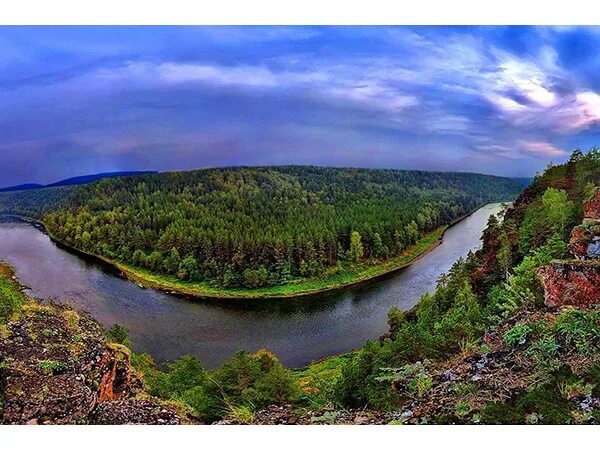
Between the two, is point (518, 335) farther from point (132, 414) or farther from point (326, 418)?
point (132, 414)

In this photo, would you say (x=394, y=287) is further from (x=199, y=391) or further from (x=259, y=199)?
(x=199, y=391)

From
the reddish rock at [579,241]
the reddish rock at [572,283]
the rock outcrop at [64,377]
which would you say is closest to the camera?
the rock outcrop at [64,377]

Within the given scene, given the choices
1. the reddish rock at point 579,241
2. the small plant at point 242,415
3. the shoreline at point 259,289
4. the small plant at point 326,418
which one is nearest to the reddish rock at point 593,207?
the reddish rock at point 579,241

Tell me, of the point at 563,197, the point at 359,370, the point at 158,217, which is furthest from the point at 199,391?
the point at 563,197

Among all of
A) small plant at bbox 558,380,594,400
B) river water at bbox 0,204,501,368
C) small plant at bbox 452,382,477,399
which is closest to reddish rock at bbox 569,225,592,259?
river water at bbox 0,204,501,368

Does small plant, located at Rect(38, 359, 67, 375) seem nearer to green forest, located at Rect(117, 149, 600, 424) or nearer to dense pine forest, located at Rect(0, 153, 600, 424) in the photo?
dense pine forest, located at Rect(0, 153, 600, 424)

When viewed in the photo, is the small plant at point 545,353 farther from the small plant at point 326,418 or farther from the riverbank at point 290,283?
the riverbank at point 290,283

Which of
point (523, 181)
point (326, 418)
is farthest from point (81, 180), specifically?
point (523, 181)
